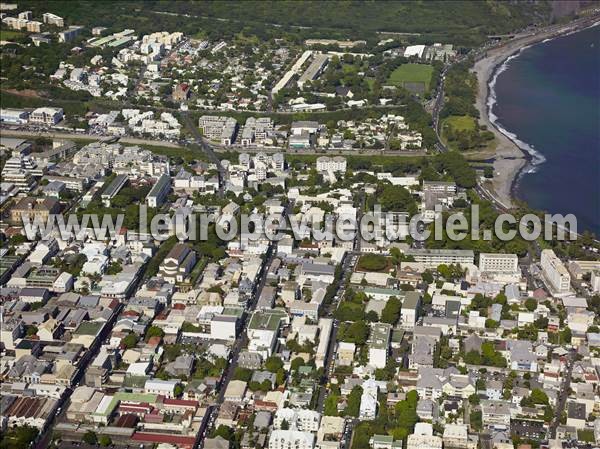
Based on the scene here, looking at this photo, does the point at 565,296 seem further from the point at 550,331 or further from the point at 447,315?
the point at 447,315

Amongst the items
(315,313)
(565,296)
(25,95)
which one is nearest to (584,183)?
(565,296)

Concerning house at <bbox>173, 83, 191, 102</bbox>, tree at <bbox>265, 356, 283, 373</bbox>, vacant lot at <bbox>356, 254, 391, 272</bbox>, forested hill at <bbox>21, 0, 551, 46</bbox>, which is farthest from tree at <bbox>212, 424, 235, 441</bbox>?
forested hill at <bbox>21, 0, 551, 46</bbox>

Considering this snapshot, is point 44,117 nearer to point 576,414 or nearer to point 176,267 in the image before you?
point 176,267

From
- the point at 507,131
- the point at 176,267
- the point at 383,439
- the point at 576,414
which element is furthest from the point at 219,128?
the point at 576,414

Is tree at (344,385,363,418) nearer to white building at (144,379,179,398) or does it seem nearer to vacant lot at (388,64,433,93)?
white building at (144,379,179,398)

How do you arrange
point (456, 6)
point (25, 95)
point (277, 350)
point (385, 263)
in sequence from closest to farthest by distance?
point (277, 350)
point (385, 263)
point (25, 95)
point (456, 6)

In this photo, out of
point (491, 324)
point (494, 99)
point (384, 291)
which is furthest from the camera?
point (494, 99)
